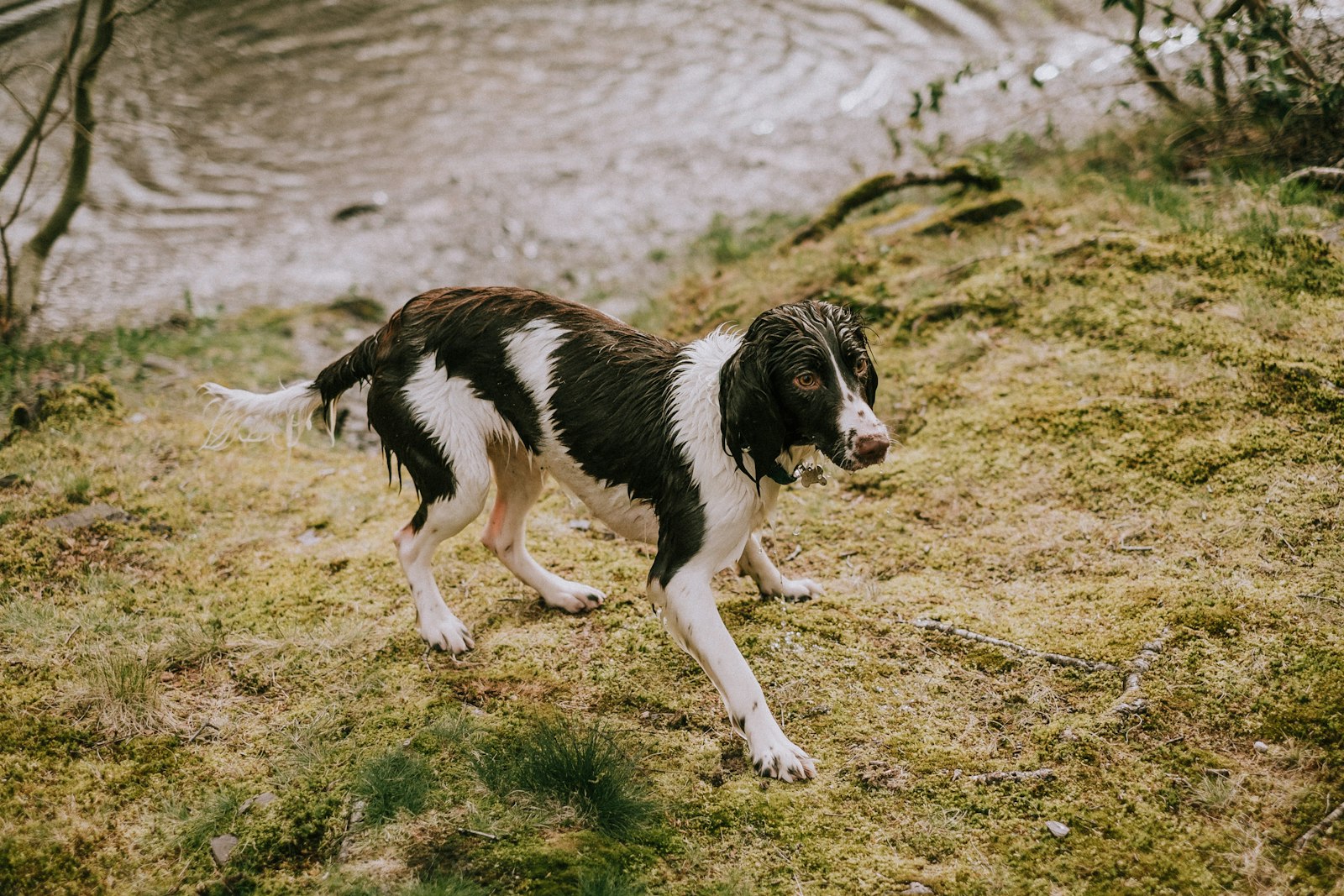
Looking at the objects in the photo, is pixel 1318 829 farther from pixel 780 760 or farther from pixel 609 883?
pixel 609 883

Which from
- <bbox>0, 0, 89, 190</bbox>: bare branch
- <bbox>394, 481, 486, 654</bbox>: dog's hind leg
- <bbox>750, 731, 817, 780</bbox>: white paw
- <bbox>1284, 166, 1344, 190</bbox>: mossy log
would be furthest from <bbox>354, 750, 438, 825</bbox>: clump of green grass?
<bbox>1284, 166, 1344, 190</bbox>: mossy log

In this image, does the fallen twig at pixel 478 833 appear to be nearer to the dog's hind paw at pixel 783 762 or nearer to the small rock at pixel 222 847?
the small rock at pixel 222 847

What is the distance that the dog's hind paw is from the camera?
11.6ft

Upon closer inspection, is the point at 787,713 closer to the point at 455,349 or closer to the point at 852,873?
the point at 852,873

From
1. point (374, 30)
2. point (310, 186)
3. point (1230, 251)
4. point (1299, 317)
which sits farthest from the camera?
point (374, 30)

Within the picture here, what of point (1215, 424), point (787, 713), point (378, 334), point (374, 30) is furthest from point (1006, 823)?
point (374, 30)

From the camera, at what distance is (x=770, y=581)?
458 cm

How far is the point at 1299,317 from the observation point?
5230mm

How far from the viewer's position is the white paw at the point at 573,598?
15.3ft

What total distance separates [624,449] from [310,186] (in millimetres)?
8600

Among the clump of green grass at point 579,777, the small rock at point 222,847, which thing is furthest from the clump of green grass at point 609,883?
the small rock at point 222,847

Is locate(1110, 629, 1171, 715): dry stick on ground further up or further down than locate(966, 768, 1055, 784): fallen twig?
further up

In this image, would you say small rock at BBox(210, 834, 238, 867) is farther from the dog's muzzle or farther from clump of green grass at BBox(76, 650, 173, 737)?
the dog's muzzle

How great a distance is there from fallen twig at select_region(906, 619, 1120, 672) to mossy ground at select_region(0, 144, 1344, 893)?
45 millimetres
